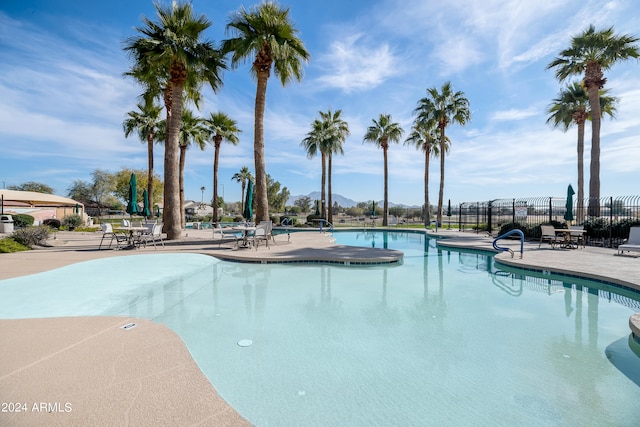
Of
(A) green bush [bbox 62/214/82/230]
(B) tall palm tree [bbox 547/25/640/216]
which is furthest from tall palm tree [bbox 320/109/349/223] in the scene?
(A) green bush [bbox 62/214/82/230]

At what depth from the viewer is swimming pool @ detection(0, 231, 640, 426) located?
8.29 feet

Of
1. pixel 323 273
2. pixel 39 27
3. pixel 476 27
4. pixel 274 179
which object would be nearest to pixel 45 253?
pixel 39 27

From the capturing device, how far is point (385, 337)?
13.0 feet

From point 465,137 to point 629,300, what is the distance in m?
20.0

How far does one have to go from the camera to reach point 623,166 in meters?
15.8

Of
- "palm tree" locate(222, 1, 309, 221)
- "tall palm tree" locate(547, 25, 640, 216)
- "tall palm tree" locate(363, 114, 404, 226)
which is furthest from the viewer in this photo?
"tall palm tree" locate(363, 114, 404, 226)

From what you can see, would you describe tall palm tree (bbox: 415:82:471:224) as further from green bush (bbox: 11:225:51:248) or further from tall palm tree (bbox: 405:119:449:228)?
green bush (bbox: 11:225:51:248)

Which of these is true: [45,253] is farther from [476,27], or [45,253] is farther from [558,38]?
[558,38]

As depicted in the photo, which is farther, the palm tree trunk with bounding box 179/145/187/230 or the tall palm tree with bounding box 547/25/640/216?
the palm tree trunk with bounding box 179/145/187/230

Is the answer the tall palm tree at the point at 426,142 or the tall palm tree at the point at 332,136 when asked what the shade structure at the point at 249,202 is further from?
the tall palm tree at the point at 426,142

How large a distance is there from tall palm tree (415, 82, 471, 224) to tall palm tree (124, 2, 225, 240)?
55.5ft

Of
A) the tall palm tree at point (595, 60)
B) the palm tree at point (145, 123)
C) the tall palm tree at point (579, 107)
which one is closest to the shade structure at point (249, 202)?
the palm tree at point (145, 123)

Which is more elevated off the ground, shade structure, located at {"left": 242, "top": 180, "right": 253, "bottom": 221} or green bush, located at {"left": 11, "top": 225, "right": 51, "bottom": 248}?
shade structure, located at {"left": 242, "top": 180, "right": 253, "bottom": 221}

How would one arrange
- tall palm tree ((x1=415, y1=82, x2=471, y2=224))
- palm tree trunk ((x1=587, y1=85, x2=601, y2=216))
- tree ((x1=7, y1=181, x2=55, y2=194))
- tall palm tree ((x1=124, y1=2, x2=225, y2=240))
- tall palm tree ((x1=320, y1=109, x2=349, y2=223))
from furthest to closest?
tree ((x1=7, y1=181, x2=55, y2=194)), tall palm tree ((x1=320, y1=109, x2=349, y2=223)), tall palm tree ((x1=415, y1=82, x2=471, y2=224)), palm tree trunk ((x1=587, y1=85, x2=601, y2=216)), tall palm tree ((x1=124, y1=2, x2=225, y2=240))
